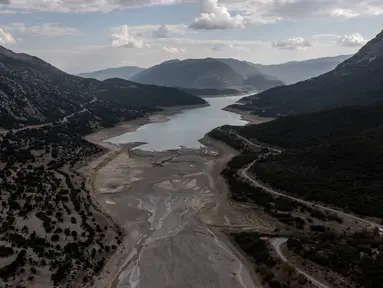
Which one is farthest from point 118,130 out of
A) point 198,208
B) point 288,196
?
point 288,196

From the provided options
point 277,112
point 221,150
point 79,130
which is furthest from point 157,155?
point 277,112

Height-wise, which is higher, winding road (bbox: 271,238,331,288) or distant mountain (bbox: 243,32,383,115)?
distant mountain (bbox: 243,32,383,115)

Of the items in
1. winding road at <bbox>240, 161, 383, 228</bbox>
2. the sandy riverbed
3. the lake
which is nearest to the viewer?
the sandy riverbed

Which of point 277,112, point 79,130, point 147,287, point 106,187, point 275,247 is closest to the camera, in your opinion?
point 147,287

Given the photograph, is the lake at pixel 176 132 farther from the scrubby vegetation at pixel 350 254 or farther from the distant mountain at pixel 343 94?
the scrubby vegetation at pixel 350 254

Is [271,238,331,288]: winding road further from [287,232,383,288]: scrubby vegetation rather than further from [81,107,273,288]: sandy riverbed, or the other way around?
[81,107,273,288]: sandy riverbed

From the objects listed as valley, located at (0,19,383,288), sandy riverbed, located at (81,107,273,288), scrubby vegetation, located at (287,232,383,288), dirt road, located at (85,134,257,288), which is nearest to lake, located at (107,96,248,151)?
valley, located at (0,19,383,288)

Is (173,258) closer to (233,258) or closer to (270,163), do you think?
(233,258)
